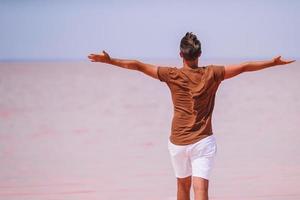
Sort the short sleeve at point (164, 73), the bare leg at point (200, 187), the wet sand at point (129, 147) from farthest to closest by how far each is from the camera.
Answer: the wet sand at point (129, 147)
the short sleeve at point (164, 73)
the bare leg at point (200, 187)

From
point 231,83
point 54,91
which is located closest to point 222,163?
point 54,91

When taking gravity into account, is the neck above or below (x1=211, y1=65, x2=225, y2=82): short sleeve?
above

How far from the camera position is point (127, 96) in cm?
1772

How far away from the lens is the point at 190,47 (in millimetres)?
4391

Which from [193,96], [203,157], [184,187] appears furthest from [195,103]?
[184,187]

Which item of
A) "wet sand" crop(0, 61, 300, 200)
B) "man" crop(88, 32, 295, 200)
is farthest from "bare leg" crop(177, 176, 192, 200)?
"wet sand" crop(0, 61, 300, 200)

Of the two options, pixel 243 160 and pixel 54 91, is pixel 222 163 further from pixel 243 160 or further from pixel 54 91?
pixel 54 91

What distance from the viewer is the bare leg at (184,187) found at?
181 inches

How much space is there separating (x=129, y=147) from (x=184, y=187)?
4.78m

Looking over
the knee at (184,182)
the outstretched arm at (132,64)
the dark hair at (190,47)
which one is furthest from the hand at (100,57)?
the knee at (184,182)

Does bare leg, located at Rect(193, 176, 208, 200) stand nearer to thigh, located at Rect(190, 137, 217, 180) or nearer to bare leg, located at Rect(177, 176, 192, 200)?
thigh, located at Rect(190, 137, 217, 180)

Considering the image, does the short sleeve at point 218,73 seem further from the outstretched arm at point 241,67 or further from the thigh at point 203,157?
the thigh at point 203,157

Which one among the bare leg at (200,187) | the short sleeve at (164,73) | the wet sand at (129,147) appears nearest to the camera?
the bare leg at (200,187)

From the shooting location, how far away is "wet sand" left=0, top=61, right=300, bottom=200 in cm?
663
